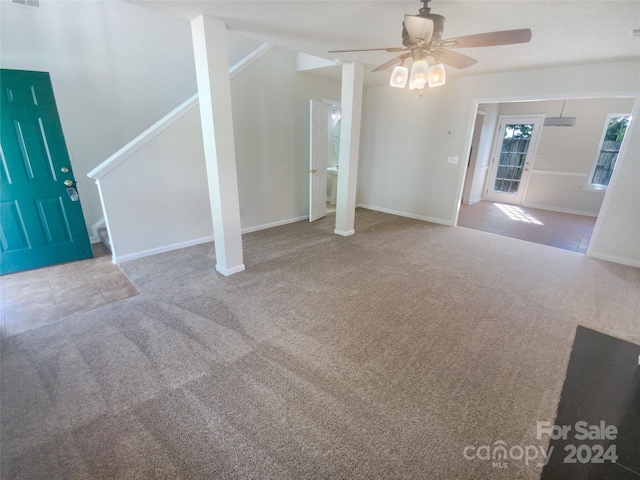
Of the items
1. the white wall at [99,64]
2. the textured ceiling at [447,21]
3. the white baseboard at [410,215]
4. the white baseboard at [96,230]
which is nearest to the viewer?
the textured ceiling at [447,21]

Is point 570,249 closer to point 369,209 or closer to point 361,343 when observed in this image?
point 369,209

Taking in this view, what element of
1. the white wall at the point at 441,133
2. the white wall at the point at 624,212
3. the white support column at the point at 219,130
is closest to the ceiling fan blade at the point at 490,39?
the white support column at the point at 219,130

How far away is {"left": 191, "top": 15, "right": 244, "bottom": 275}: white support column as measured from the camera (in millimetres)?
2691

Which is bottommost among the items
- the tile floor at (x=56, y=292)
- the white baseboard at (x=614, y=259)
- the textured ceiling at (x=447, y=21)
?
the tile floor at (x=56, y=292)

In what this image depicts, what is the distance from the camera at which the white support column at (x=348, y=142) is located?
4.09 metres

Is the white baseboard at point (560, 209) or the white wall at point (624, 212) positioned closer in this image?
the white wall at point (624, 212)

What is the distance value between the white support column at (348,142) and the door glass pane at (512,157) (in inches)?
196

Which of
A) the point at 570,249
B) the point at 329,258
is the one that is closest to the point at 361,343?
the point at 329,258

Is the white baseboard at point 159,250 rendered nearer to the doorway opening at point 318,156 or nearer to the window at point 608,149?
the doorway opening at point 318,156

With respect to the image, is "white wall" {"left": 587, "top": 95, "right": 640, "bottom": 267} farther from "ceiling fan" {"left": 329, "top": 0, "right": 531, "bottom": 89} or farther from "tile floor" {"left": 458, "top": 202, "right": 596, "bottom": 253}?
"ceiling fan" {"left": 329, "top": 0, "right": 531, "bottom": 89}

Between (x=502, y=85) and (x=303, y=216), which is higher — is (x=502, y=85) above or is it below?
above

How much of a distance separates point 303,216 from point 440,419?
4.29 meters

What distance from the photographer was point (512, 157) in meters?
7.28

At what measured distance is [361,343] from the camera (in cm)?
230
